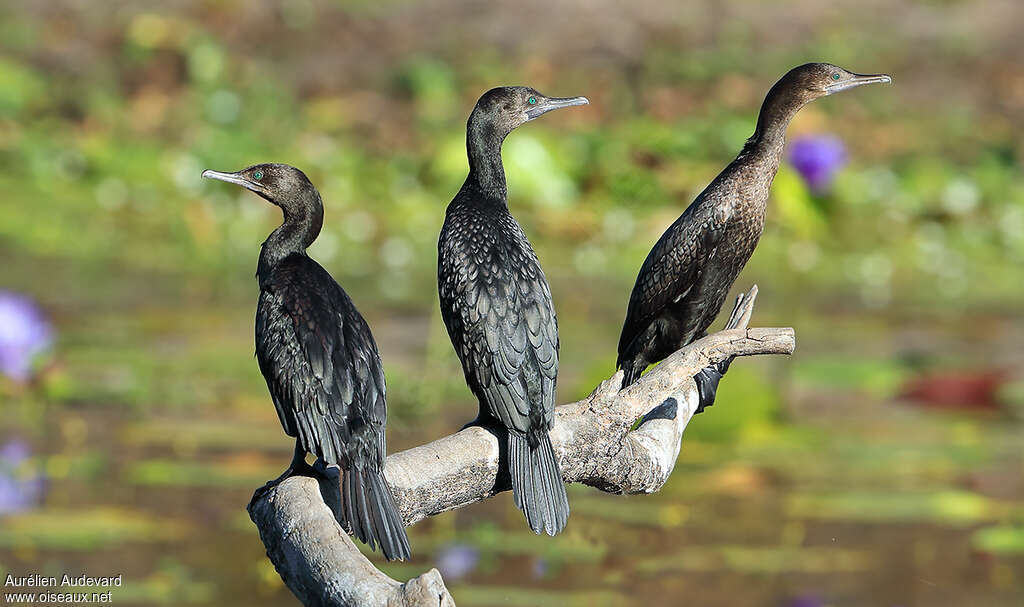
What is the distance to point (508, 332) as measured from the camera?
3229 millimetres

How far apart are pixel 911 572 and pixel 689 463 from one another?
1.18 meters

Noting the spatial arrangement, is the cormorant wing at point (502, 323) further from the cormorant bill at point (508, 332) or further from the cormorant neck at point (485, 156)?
the cormorant neck at point (485, 156)

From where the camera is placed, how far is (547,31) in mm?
13961

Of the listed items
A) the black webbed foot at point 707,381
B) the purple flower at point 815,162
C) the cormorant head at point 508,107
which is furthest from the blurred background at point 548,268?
the cormorant head at point 508,107

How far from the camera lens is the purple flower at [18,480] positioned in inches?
221

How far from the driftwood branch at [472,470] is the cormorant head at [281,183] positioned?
55cm

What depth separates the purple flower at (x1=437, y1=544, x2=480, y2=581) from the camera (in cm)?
531

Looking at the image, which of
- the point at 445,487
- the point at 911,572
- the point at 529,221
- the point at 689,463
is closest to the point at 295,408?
the point at 445,487

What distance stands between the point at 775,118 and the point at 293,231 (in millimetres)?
993

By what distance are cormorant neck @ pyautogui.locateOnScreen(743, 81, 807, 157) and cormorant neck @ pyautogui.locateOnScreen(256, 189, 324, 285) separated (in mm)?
912

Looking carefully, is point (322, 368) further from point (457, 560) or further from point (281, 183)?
point (457, 560)

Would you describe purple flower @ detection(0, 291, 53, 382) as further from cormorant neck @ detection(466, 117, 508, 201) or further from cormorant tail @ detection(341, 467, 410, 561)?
cormorant tail @ detection(341, 467, 410, 561)

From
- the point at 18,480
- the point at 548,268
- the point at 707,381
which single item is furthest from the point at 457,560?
the point at 548,268

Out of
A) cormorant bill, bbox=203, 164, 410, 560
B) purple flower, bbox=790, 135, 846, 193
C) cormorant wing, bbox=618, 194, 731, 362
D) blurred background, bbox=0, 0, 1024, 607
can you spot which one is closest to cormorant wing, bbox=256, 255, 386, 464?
cormorant bill, bbox=203, 164, 410, 560
